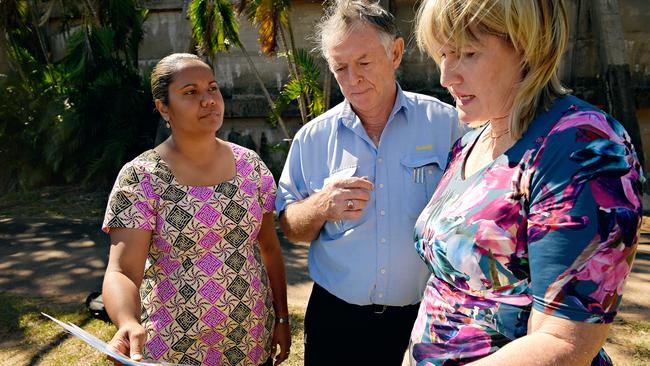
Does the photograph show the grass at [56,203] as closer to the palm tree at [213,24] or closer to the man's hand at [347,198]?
the palm tree at [213,24]

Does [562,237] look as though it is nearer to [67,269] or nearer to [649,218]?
[67,269]

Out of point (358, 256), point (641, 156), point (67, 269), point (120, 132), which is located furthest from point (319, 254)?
point (120, 132)

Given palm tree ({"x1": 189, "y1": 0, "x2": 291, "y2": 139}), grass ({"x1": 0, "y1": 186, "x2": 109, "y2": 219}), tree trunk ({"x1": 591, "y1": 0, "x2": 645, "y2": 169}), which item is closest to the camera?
palm tree ({"x1": 189, "y1": 0, "x2": 291, "y2": 139})

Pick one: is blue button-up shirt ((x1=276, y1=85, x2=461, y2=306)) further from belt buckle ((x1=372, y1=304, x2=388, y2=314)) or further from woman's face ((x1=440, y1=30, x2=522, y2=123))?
woman's face ((x1=440, y1=30, x2=522, y2=123))

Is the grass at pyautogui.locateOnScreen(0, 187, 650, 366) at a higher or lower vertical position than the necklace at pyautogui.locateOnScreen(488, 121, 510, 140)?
lower

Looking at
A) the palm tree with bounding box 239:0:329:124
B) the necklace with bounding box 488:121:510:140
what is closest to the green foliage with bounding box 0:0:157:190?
the palm tree with bounding box 239:0:329:124

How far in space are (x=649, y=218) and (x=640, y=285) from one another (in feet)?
9.02

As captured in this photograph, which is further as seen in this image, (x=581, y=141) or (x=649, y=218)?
(x=649, y=218)

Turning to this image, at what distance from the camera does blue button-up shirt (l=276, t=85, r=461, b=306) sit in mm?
2299

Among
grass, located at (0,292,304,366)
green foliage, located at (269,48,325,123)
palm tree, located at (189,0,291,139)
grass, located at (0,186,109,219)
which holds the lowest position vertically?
grass, located at (0,292,304,366)

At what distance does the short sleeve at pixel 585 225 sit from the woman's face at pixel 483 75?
0.25m

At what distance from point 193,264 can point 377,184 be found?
2.66 feet

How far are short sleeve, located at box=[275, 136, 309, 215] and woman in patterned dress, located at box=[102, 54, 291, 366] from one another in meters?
0.10

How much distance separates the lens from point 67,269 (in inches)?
246
